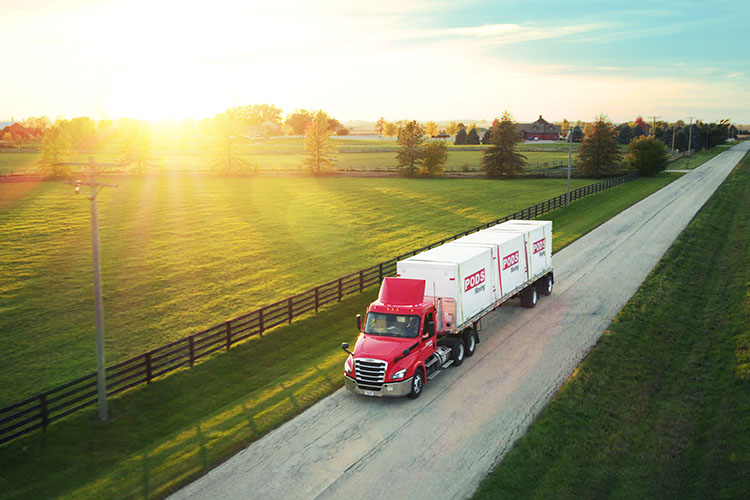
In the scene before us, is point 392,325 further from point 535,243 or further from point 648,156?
point 648,156

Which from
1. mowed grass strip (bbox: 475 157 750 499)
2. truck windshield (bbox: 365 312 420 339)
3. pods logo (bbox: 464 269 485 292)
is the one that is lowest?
mowed grass strip (bbox: 475 157 750 499)

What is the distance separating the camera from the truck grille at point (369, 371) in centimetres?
1722

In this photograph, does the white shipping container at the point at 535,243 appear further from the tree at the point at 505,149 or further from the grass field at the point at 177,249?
the tree at the point at 505,149

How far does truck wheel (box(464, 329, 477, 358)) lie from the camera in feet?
68.6

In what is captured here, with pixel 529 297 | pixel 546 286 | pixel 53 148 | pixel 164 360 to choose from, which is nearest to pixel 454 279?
pixel 529 297

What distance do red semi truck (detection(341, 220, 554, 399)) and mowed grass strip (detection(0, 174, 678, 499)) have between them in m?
2.28

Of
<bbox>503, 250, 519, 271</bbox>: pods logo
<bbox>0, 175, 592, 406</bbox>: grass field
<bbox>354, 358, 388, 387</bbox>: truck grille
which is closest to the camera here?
<bbox>354, 358, 388, 387</bbox>: truck grille

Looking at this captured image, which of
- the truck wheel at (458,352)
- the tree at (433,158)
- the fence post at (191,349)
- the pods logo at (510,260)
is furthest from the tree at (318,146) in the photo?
the truck wheel at (458,352)

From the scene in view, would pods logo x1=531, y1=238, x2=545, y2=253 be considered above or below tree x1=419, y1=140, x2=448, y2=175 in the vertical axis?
below

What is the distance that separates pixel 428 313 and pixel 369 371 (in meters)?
2.77

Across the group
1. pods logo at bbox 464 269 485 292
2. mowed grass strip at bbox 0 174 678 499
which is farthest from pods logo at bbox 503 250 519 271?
mowed grass strip at bbox 0 174 678 499

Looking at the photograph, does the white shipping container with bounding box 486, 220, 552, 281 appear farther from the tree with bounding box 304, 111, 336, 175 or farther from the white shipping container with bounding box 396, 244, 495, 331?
the tree with bounding box 304, 111, 336, 175

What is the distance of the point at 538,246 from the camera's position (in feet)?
90.1

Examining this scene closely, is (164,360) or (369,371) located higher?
(369,371)
